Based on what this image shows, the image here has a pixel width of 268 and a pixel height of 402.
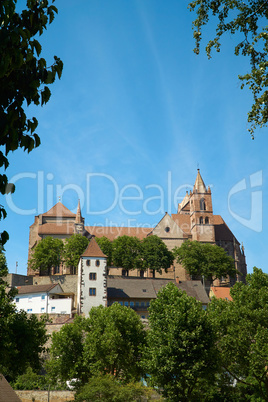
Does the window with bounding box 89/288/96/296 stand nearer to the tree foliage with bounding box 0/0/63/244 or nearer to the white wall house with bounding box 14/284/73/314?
the white wall house with bounding box 14/284/73/314

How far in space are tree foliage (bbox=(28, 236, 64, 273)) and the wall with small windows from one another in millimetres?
17867

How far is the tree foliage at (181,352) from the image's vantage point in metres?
33.9

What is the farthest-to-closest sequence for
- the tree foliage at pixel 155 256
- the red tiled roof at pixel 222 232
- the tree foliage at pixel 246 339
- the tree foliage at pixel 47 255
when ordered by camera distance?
the red tiled roof at pixel 222 232 → the tree foliage at pixel 155 256 → the tree foliage at pixel 47 255 → the tree foliage at pixel 246 339

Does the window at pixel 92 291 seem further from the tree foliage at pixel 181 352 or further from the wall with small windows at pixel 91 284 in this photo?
the tree foliage at pixel 181 352

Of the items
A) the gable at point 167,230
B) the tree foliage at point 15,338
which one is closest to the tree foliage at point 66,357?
the tree foliage at point 15,338

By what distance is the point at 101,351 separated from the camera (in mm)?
40344

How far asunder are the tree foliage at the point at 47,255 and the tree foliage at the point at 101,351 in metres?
40.7

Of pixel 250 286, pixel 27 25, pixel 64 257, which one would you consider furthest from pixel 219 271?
pixel 27 25

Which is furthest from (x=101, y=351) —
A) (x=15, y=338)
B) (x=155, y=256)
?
(x=155, y=256)

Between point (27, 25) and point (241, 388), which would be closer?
point (27, 25)

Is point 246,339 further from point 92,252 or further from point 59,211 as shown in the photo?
point 59,211

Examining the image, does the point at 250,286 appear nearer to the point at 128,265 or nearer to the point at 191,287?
the point at 191,287

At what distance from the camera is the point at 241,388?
129 ft

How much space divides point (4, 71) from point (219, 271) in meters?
85.5
